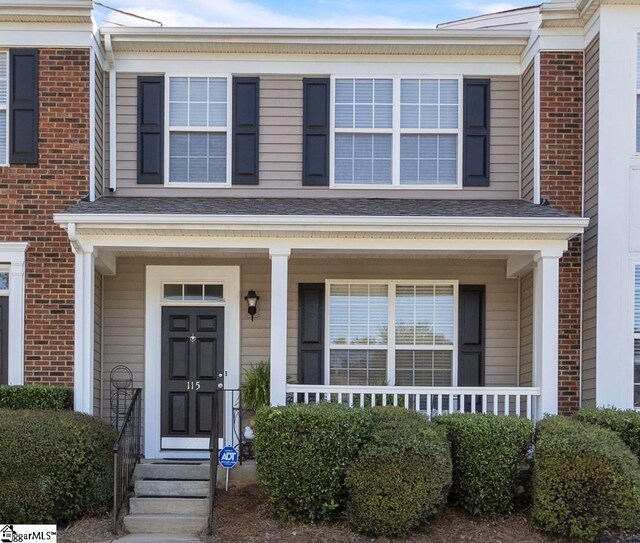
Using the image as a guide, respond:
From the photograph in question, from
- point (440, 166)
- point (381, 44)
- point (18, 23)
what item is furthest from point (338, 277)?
point (18, 23)

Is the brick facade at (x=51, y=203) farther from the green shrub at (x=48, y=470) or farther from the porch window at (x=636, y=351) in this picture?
the porch window at (x=636, y=351)

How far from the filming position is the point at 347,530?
926cm

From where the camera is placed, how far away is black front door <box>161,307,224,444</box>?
39.2 ft

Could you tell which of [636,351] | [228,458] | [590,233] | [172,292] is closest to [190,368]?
[172,292]

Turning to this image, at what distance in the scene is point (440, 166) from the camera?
40.0 feet

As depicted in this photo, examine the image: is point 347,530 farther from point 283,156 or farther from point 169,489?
point 283,156

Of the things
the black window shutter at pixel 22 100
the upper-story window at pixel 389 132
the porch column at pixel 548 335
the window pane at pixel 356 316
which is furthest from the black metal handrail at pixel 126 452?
the porch column at pixel 548 335

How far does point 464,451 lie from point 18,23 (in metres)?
7.23

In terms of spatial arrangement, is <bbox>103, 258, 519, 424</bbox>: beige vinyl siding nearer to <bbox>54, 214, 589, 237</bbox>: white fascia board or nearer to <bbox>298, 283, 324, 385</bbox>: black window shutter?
<bbox>298, 283, 324, 385</bbox>: black window shutter

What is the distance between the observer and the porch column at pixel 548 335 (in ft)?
34.6

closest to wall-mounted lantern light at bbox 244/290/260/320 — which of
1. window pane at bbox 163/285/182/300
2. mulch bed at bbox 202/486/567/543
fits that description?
window pane at bbox 163/285/182/300

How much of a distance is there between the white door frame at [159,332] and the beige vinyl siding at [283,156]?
1.01 meters

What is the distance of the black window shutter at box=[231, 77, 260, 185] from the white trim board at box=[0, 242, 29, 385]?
281 cm

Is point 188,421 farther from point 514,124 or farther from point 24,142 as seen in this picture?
point 514,124
